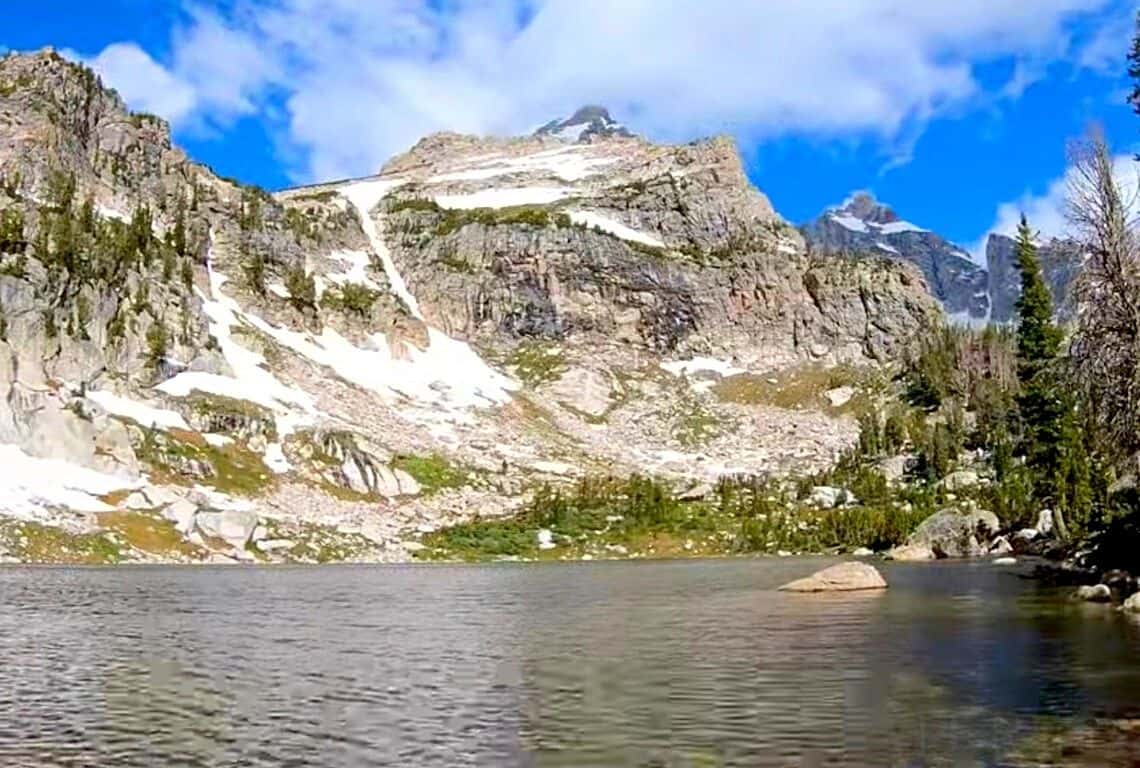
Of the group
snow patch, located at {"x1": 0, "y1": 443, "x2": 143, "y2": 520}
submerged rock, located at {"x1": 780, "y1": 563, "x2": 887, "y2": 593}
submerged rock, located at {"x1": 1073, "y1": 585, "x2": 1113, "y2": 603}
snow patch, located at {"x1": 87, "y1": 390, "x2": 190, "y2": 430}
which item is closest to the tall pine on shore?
submerged rock, located at {"x1": 780, "y1": 563, "x2": 887, "y2": 593}

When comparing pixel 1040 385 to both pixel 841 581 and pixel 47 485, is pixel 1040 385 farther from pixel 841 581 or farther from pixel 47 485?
pixel 47 485

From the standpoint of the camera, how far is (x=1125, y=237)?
54281 millimetres

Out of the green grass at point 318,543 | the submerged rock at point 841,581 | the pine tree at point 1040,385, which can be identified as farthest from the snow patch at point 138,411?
the pine tree at point 1040,385

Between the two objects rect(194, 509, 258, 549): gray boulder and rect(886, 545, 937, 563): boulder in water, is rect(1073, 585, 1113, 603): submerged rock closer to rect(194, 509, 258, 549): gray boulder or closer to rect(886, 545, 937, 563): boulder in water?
rect(886, 545, 937, 563): boulder in water

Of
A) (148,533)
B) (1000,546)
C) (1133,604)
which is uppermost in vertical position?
(148,533)

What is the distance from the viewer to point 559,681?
113 feet

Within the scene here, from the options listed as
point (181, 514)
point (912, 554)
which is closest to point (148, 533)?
point (181, 514)

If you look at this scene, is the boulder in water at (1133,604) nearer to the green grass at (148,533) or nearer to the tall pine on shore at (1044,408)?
the tall pine on shore at (1044,408)

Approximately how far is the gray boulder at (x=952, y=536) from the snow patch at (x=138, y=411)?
4761 inches

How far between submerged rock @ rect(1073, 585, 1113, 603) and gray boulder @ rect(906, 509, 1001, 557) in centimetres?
7376

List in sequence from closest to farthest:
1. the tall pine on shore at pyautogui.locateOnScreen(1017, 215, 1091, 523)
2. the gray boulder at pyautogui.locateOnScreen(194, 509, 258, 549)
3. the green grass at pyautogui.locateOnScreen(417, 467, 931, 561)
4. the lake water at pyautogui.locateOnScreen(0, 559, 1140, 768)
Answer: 1. the lake water at pyautogui.locateOnScreen(0, 559, 1140, 768)
2. the tall pine on shore at pyautogui.locateOnScreen(1017, 215, 1091, 523)
3. the gray boulder at pyautogui.locateOnScreen(194, 509, 258, 549)
4. the green grass at pyautogui.locateOnScreen(417, 467, 931, 561)

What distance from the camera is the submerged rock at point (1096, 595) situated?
54741 mm

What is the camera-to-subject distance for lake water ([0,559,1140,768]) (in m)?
24.0

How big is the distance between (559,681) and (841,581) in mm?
46386
